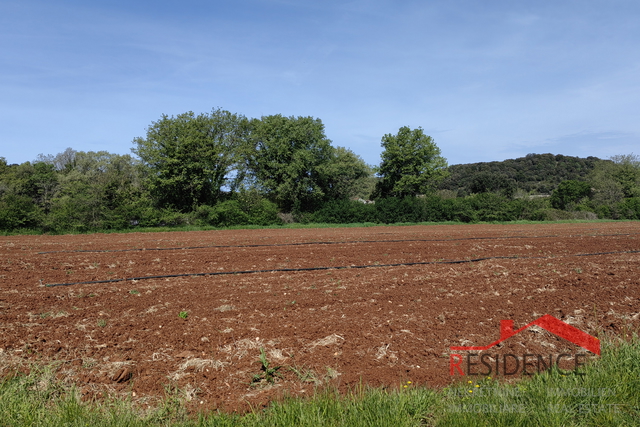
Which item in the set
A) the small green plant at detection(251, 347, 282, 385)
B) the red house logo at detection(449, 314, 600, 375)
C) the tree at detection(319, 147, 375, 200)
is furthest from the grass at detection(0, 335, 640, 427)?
the tree at detection(319, 147, 375, 200)

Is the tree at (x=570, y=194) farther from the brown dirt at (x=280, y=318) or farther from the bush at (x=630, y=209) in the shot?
the brown dirt at (x=280, y=318)

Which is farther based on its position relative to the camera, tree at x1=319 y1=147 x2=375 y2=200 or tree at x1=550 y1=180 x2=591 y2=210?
tree at x1=550 y1=180 x2=591 y2=210

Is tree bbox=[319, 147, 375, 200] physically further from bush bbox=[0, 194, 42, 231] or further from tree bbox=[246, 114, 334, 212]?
bush bbox=[0, 194, 42, 231]

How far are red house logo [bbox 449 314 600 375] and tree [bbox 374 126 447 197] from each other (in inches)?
1722

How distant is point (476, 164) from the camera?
13350 centimetres

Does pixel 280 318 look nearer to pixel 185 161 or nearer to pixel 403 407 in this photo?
pixel 403 407

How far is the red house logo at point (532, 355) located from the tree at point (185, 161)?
1326 inches

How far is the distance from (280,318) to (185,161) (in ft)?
107

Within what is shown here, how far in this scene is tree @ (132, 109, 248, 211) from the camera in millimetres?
36219

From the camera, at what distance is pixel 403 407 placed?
3725 millimetres

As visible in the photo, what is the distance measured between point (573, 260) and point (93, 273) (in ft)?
47.5

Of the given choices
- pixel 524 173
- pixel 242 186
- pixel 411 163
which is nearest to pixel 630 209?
pixel 411 163

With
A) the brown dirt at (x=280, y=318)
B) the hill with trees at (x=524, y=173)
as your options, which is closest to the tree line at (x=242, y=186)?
the brown dirt at (x=280, y=318)

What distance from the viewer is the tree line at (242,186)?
31031 mm
